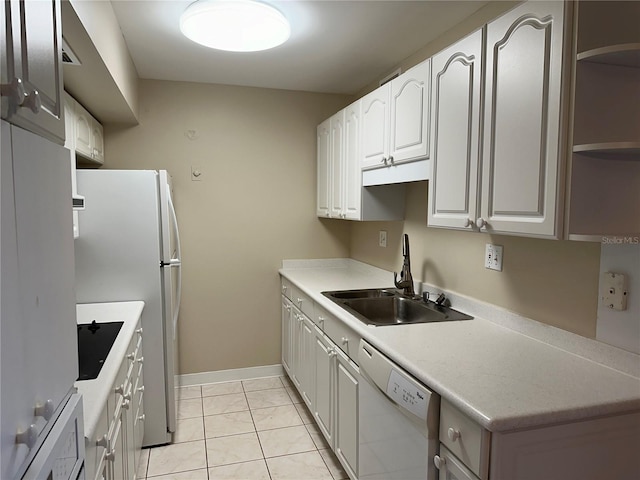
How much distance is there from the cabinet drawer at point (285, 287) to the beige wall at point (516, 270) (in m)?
0.93

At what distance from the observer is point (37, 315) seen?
0.80m

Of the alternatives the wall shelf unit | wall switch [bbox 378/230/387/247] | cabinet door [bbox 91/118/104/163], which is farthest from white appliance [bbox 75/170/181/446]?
the wall shelf unit

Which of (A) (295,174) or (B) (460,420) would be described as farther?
(A) (295,174)

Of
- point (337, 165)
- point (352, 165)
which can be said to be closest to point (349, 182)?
point (352, 165)

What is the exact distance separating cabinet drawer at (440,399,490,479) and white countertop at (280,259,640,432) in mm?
48

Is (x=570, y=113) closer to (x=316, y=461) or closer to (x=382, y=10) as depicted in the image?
(x=382, y=10)

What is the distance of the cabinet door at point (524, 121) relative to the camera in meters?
1.35

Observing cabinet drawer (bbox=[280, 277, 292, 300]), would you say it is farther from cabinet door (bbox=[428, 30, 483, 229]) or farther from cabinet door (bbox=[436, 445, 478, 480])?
cabinet door (bbox=[436, 445, 478, 480])

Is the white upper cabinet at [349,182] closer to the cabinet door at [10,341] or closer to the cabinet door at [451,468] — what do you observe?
the cabinet door at [451,468]

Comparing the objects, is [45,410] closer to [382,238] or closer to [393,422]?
[393,422]

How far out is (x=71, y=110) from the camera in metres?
2.24

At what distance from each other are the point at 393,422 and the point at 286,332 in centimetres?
193

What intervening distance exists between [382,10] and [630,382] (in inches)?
74.1

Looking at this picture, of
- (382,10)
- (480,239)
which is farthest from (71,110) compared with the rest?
(480,239)
